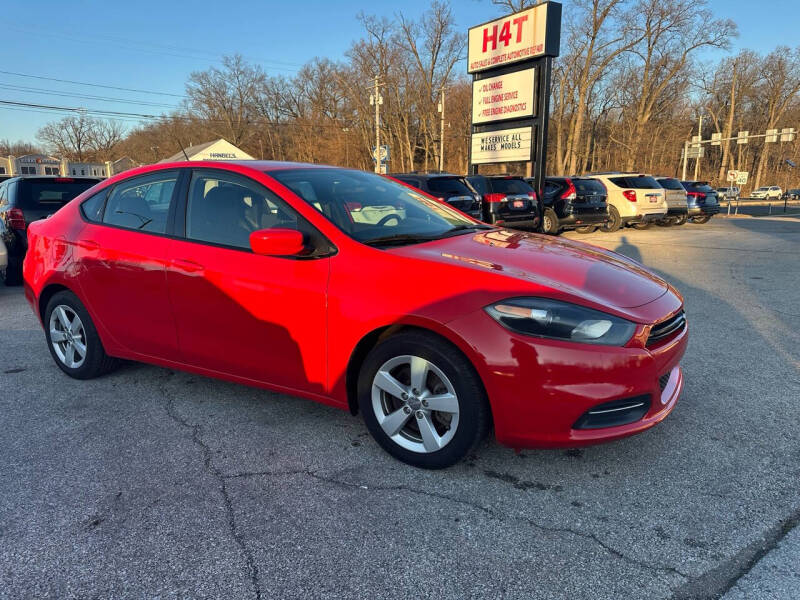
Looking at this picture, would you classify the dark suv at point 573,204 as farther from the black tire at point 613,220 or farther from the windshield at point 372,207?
the windshield at point 372,207

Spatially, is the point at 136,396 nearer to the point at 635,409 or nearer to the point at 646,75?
the point at 635,409

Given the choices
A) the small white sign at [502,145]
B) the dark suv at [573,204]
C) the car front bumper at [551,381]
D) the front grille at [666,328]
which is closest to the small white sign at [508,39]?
the small white sign at [502,145]

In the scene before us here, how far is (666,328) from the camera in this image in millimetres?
2668

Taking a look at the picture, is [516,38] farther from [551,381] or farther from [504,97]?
[551,381]

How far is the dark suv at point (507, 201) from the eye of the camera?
12227 mm

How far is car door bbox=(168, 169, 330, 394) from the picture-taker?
2.89 meters

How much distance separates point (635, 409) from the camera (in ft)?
8.20

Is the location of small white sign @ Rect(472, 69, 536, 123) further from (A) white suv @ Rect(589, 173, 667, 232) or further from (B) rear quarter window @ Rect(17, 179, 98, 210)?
(B) rear quarter window @ Rect(17, 179, 98, 210)

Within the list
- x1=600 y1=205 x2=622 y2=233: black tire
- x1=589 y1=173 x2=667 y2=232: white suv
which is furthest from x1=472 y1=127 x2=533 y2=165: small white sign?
x1=600 y1=205 x2=622 y2=233: black tire

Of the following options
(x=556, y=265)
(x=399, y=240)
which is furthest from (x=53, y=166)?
(x=556, y=265)

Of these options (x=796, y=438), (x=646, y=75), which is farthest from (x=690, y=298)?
(x=646, y=75)

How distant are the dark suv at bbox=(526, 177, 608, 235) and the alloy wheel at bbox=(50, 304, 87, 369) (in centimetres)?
1262

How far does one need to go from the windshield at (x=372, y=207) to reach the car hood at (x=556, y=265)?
213mm

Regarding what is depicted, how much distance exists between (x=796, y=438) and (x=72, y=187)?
925 centimetres
